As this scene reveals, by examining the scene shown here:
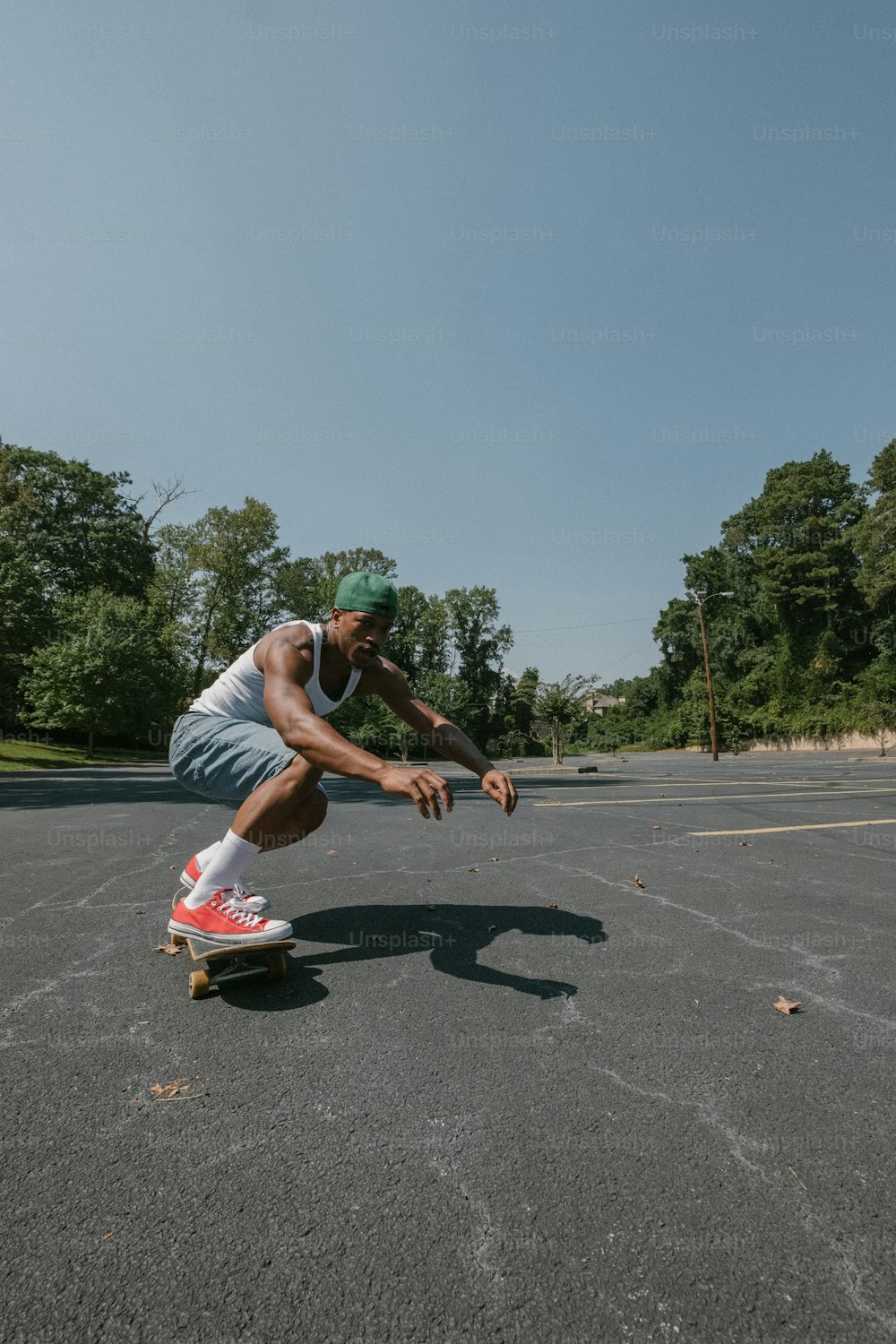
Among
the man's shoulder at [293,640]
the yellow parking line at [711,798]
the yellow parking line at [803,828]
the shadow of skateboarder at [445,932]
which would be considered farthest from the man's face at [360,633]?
the yellow parking line at [711,798]

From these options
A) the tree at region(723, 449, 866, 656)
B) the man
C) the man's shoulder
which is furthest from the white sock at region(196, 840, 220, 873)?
the tree at region(723, 449, 866, 656)

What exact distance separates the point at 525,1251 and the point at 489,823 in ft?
20.8

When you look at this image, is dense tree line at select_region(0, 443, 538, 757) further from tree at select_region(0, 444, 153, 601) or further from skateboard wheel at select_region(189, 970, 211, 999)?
skateboard wheel at select_region(189, 970, 211, 999)

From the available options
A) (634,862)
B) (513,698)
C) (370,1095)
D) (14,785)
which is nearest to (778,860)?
(634,862)

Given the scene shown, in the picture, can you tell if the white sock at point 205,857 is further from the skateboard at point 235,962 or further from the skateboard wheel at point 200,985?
the skateboard wheel at point 200,985

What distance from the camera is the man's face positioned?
2873 millimetres

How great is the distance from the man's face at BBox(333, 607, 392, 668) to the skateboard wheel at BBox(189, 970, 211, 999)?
137 centimetres

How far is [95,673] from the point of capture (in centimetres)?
2920

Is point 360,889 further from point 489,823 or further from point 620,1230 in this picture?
point 489,823

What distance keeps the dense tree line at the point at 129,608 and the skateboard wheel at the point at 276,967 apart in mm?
26250

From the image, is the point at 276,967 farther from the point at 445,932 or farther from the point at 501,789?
the point at 501,789

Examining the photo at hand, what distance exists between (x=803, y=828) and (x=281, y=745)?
616 centimetres

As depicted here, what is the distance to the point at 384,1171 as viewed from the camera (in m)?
1.49

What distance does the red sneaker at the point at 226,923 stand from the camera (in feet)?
8.65
